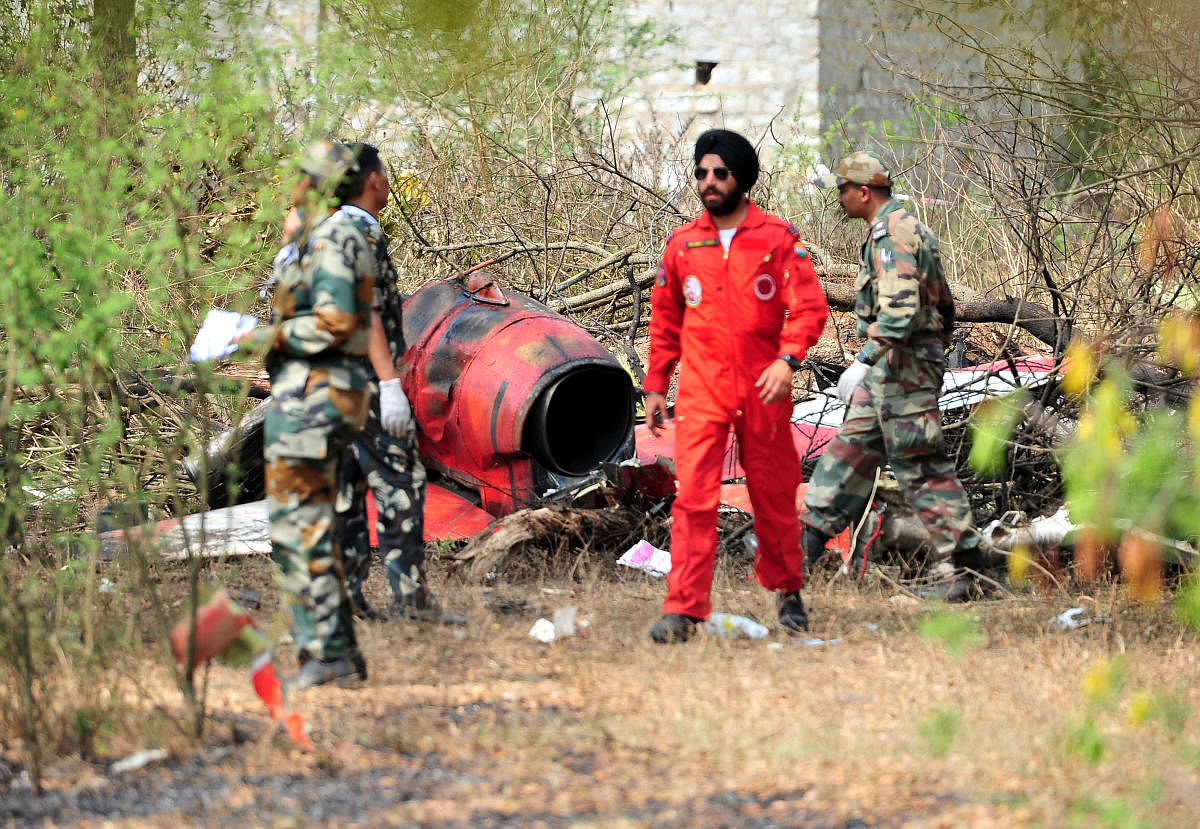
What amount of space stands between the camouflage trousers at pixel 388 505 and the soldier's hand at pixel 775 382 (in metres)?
1.28

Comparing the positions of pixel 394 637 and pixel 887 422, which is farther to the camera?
pixel 887 422

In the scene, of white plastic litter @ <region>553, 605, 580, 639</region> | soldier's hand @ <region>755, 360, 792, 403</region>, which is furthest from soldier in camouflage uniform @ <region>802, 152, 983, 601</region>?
white plastic litter @ <region>553, 605, 580, 639</region>

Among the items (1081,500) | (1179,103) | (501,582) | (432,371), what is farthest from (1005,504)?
(1081,500)

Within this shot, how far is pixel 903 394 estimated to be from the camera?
4996 millimetres

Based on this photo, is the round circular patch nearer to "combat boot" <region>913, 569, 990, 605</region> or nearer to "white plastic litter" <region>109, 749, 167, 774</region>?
"combat boot" <region>913, 569, 990, 605</region>

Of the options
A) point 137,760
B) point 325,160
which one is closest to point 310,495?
point 137,760

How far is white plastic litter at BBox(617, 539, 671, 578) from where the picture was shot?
5535mm

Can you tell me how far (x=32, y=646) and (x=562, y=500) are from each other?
276cm

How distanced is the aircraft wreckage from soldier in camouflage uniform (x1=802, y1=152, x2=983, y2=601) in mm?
692

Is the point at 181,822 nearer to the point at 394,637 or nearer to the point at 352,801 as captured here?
the point at 352,801

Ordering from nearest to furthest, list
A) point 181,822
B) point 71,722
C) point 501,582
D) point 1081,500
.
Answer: point 1081,500, point 181,822, point 71,722, point 501,582

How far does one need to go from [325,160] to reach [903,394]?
2362mm

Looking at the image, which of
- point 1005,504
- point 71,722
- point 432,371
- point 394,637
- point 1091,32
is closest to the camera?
point 71,722

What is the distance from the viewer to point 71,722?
327cm
